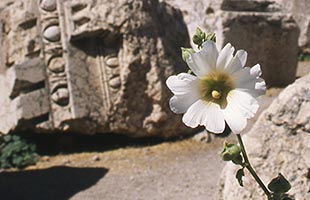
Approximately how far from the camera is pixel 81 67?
484 centimetres

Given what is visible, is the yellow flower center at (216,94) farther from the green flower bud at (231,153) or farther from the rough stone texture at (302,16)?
the rough stone texture at (302,16)

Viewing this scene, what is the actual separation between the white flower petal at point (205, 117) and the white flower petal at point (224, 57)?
0.22 feet

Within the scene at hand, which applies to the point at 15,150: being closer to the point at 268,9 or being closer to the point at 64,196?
the point at 64,196

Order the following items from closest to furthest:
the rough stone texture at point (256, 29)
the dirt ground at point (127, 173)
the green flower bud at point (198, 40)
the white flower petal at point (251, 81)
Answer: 1. the white flower petal at point (251, 81)
2. the green flower bud at point (198, 40)
3. the dirt ground at point (127, 173)
4. the rough stone texture at point (256, 29)

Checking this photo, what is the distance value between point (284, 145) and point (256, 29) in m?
4.07

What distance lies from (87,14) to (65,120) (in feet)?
2.63

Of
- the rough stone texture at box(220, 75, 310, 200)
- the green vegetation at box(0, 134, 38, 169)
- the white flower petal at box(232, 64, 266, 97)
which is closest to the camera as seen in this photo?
the white flower petal at box(232, 64, 266, 97)

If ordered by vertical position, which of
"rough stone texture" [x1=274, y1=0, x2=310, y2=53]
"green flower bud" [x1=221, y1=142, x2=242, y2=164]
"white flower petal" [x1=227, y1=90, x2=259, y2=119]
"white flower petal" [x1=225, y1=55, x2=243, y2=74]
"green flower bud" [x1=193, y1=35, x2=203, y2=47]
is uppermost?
"rough stone texture" [x1=274, y1=0, x2=310, y2=53]

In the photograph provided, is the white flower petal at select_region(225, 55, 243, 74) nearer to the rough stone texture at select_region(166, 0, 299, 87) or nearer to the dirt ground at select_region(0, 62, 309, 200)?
the dirt ground at select_region(0, 62, 309, 200)

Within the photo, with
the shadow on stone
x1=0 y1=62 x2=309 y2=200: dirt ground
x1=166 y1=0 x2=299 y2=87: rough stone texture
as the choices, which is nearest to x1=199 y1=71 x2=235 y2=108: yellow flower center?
x1=0 y1=62 x2=309 y2=200: dirt ground

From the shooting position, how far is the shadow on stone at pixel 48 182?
4.12 meters

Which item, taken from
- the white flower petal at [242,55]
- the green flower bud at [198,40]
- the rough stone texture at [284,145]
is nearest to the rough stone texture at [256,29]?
the rough stone texture at [284,145]

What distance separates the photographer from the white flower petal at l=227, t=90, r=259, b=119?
0.99m

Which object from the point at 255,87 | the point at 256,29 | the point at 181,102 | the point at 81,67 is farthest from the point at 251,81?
the point at 256,29
